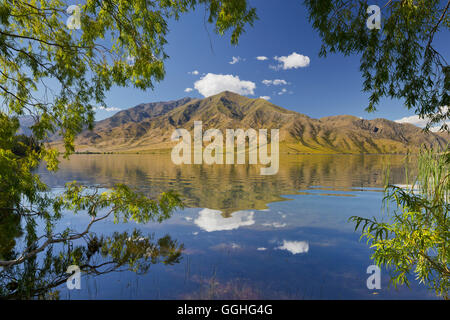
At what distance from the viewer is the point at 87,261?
7922 millimetres

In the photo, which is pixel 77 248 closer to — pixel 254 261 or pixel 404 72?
pixel 254 261

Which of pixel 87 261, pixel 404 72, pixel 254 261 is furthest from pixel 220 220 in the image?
pixel 404 72

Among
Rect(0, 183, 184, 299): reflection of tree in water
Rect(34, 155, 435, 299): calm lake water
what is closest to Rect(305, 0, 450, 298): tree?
Rect(34, 155, 435, 299): calm lake water

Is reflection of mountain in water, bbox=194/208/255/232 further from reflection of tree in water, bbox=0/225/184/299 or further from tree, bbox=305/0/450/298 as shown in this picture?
tree, bbox=305/0/450/298

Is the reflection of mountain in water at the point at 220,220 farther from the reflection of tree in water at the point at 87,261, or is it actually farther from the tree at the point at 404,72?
the tree at the point at 404,72

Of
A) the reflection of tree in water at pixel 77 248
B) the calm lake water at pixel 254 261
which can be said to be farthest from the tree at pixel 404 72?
the reflection of tree in water at pixel 77 248

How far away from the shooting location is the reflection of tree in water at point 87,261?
616 centimetres

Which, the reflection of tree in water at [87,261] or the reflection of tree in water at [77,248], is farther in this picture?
the reflection of tree in water at [77,248]

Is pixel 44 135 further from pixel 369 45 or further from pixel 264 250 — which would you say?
pixel 369 45

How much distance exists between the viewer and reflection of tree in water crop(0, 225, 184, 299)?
6164mm

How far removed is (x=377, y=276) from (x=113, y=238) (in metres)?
10.9

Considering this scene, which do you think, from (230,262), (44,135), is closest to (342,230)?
(230,262)

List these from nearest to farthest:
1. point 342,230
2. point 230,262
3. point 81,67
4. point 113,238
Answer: point 81,67 < point 230,262 < point 113,238 < point 342,230

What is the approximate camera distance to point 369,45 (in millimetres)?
6098
